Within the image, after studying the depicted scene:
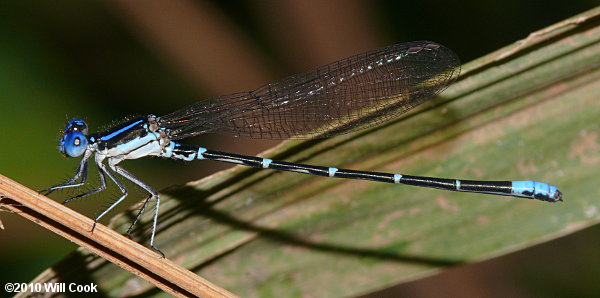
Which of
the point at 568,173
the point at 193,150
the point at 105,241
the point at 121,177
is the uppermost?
the point at 193,150

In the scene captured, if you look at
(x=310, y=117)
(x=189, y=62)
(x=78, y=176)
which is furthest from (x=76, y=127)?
(x=189, y=62)

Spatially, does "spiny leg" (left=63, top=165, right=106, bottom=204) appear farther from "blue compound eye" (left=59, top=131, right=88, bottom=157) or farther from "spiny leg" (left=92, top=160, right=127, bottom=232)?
"blue compound eye" (left=59, top=131, right=88, bottom=157)

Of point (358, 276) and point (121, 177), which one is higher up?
point (121, 177)

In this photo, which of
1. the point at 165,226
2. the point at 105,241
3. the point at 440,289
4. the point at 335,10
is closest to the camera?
the point at 105,241

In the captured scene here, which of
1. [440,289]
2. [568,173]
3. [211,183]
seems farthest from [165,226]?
[440,289]

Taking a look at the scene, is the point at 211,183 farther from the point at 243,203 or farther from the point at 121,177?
the point at 121,177

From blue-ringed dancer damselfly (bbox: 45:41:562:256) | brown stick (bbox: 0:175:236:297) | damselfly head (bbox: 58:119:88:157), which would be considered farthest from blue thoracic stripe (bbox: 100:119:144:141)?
brown stick (bbox: 0:175:236:297)

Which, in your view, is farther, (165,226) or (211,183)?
(165,226)
